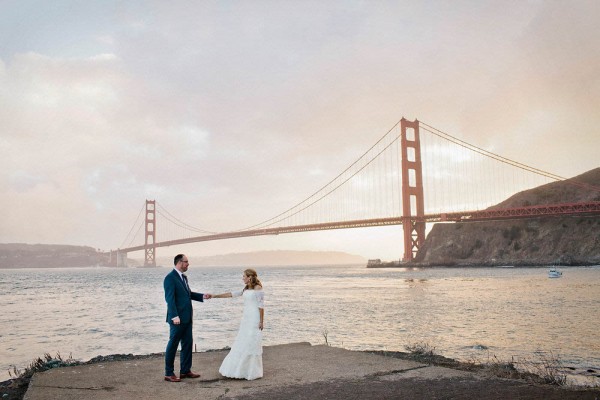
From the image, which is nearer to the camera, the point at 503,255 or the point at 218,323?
the point at 218,323

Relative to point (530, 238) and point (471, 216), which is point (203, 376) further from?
point (530, 238)

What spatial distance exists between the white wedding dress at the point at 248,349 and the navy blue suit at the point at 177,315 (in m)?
0.52

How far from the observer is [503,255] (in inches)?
3652

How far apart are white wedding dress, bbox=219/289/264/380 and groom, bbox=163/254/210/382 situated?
50 centimetres

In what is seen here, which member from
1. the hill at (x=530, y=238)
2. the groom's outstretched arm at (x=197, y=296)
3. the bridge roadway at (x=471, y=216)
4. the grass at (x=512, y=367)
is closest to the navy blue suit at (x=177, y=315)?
the groom's outstretched arm at (x=197, y=296)

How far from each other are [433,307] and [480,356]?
11741 mm

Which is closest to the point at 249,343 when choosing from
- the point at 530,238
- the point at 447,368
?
the point at 447,368

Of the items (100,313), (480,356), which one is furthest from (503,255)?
(480,356)

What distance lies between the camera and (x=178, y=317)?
20.9 ft

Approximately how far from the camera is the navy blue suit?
20.9 ft

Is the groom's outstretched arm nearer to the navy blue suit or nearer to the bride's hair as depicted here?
the navy blue suit

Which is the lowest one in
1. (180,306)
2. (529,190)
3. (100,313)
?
(100,313)

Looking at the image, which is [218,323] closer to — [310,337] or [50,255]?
[310,337]

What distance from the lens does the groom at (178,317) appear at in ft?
20.8
